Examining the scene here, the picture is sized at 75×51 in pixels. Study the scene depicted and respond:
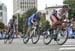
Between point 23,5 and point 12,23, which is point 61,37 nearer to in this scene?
point 12,23

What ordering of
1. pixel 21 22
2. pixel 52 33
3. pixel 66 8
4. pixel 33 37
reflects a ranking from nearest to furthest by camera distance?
1. pixel 66 8
2. pixel 52 33
3. pixel 33 37
4. pixel 21 22

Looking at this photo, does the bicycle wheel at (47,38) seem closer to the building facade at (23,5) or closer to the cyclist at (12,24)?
the cyclist at (12,24)

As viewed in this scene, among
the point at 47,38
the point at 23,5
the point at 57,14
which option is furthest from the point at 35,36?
the point at 23,5

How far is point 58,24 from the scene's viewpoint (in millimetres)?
15281

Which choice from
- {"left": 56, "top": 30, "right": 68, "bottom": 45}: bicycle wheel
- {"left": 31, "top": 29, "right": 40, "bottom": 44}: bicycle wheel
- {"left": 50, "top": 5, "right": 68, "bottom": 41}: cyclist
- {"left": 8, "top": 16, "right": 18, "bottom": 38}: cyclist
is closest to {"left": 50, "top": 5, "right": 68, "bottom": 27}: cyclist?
{"left": 50, "top": 5, "right": 68, "bottom": 41}: cyclist

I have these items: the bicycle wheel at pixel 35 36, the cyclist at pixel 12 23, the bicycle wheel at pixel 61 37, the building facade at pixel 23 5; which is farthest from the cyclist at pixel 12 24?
the building facade at pixel 23 5

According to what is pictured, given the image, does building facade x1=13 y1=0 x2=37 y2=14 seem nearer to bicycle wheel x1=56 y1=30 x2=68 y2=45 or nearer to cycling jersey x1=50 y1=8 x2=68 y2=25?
cycling jersey x1=50 y1=8 x2=68 y2=25

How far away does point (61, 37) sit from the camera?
49.7 ft

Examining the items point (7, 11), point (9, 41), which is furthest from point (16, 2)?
point (9, 41)

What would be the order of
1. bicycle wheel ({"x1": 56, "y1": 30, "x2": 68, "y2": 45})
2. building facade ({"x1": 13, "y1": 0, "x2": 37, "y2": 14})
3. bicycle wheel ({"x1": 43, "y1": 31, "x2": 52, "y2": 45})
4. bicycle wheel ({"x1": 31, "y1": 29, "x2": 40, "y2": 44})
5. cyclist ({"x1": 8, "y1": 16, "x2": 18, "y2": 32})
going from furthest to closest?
building facade ({"x1": 13, "y1": 0, "x2": 37, "y2": 14}) < cyclist ({"x1": 8, "y1": 16, "x2": 18, "y2": 32}) < bicycle wheel ({"x1": 31, "y1": 29, "x2": 40, "y2": 44}) < bicycle wheel ({"x1": 43, "y1": 31, "x2": 52, "y2": 45}) < bicycle wheel ({"x1": 56, "y1": 30, "x2": 68, "y2": 45})

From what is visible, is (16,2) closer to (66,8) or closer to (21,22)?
(21,22)

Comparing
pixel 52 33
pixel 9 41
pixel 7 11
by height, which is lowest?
pixel 7 11

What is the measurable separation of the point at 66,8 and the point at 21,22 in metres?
79.2

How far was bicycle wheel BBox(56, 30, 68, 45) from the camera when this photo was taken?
1483cm
